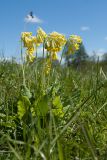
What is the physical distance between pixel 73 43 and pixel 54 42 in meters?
0.16

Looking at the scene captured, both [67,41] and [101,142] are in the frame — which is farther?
[67,41]

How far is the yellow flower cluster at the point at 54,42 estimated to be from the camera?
294 centimetres

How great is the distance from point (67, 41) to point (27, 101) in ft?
2.51

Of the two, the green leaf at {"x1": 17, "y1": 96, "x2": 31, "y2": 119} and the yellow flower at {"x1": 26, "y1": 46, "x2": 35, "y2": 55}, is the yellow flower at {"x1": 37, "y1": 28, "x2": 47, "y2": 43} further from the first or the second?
the green leaf at {"x1": 17, "y1": 96, "x2": 31, "y2": 119}

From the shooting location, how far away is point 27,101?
2479mm

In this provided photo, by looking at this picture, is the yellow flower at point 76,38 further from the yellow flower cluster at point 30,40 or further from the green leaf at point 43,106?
the green leaf at point 43,106

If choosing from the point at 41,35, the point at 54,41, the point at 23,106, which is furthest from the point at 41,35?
the point at 23,106

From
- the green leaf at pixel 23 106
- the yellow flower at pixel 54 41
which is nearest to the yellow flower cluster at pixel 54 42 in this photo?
the yellow flower at pixel 54 41

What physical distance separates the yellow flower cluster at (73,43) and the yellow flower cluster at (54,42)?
0.28ft

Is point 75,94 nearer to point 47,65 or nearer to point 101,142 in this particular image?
point 47,65

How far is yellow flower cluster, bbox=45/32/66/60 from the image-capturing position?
9.64 feet

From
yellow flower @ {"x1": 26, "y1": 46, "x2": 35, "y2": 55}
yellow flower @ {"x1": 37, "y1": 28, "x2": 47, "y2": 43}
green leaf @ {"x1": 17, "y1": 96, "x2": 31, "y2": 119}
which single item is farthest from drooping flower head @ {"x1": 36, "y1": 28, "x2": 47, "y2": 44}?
green leaf @ {"x1": 17, "y1": 96, "x2": 31, "y2": 119}

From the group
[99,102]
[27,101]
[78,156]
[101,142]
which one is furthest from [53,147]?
[99,102]

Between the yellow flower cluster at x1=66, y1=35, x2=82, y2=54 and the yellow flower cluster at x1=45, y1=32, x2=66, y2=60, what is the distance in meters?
0.08
